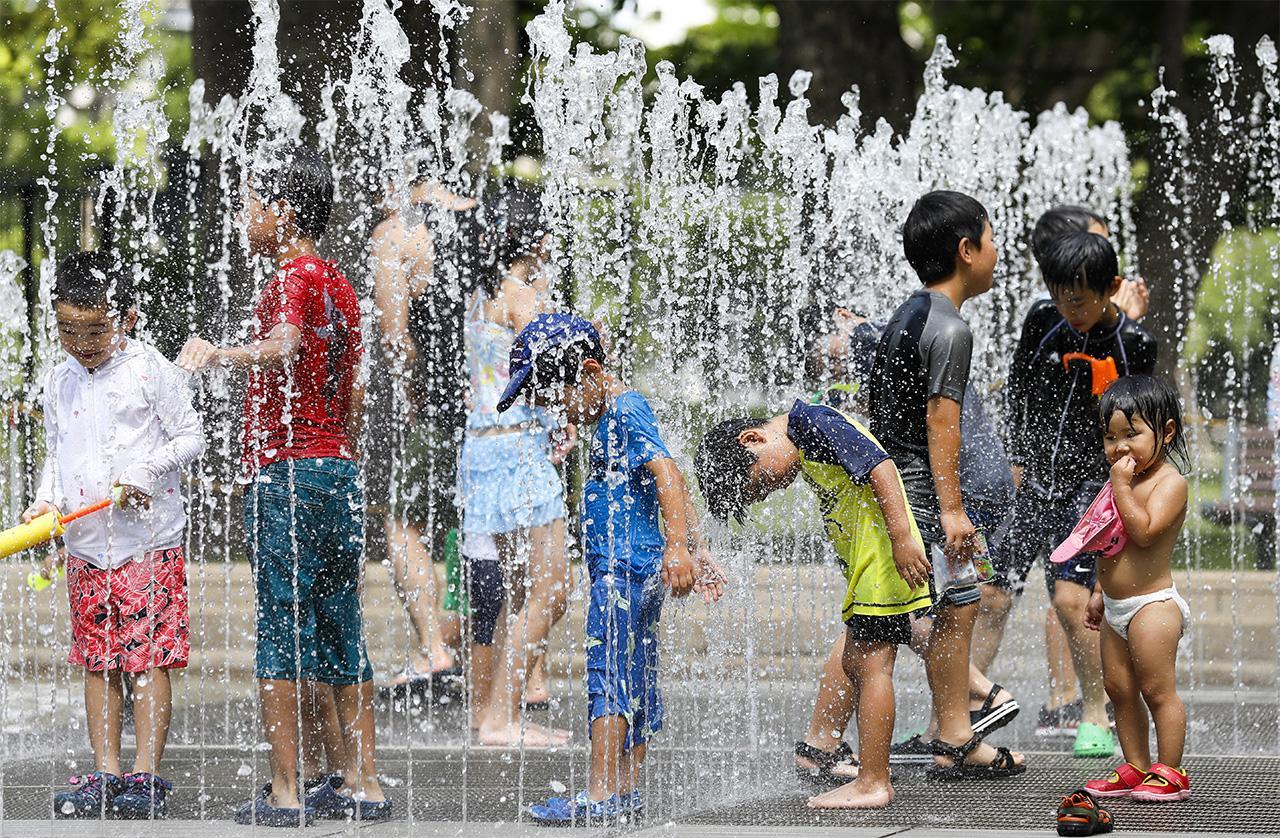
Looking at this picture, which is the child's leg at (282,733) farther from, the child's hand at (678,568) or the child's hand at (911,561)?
the child's hand at (911,561)

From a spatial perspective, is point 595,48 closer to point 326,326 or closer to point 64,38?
point 64,38

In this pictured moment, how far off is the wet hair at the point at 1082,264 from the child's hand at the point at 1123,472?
89 centimetres

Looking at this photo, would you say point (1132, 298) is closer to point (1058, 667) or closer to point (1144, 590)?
point (1058, 667)

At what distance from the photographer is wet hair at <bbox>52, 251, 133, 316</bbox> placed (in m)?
4.88

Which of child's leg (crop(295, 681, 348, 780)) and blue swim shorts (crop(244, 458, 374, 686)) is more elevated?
blue swim shorts (crop(244, 458, 374, 686))

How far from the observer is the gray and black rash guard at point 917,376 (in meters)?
4.88

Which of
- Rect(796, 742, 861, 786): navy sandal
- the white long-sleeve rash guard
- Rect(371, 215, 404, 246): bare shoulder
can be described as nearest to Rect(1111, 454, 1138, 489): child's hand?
Rect(796, 742, 861, 786): navy sandal

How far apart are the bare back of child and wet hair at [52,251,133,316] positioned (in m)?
2.63

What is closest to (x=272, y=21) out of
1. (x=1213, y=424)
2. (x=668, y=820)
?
(x=668, y=820)

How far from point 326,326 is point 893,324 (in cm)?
155

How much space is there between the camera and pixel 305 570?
4.59m

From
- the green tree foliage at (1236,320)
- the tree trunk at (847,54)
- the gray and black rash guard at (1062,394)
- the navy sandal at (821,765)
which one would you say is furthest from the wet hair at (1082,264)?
the green tree foliage at (1236,320)

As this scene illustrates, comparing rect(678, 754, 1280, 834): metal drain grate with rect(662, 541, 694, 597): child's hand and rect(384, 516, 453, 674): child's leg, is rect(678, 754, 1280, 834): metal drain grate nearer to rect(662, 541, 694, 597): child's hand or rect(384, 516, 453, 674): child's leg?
rect(662, 541, 694, 597): child's hand

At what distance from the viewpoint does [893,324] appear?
5.10 metres
